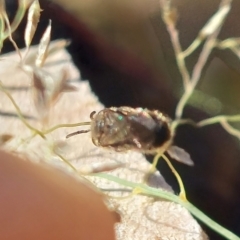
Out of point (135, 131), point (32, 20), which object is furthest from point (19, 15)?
point (135, 131)

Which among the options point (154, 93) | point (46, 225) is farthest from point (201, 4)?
point (46, 225)

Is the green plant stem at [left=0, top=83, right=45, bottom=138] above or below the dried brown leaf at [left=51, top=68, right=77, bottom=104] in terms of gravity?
below

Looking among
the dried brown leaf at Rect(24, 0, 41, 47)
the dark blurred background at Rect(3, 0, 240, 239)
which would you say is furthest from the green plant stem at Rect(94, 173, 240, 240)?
the dried brown leaf at Rect(24, 0, 41, 47)

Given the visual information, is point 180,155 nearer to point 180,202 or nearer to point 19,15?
point 180,202

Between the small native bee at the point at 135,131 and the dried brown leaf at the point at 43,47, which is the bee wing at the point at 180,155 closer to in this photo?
the small native bee at the point at 135,131

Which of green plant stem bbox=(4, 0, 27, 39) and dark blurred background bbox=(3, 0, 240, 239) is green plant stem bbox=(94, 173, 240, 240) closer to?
dark blurred background bbox=(3, 0, 240, 239)

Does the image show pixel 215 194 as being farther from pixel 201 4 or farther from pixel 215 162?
pixel 201 4
